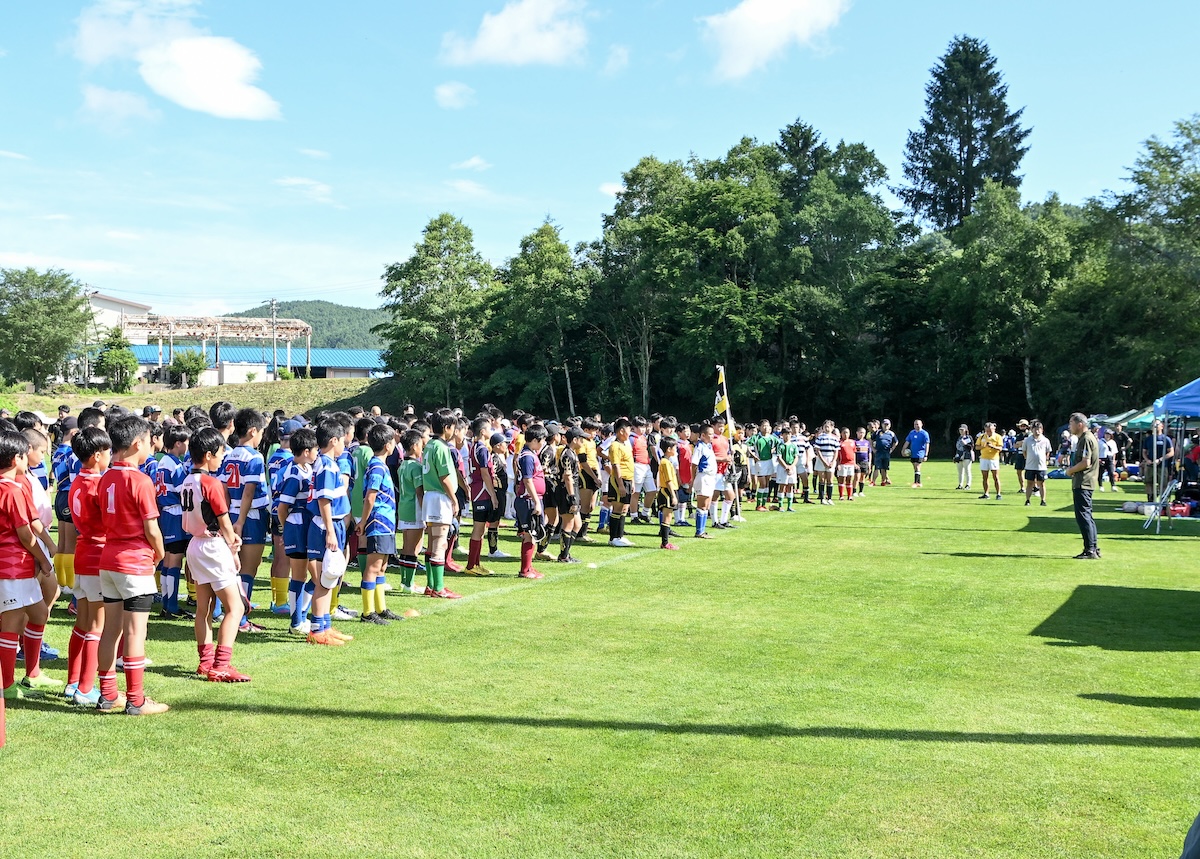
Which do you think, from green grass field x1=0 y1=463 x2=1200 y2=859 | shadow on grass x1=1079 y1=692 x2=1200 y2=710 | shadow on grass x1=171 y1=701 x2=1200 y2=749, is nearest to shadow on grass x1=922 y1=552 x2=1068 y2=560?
green grass field x1=0 y1=463 x2=1200 y2=859

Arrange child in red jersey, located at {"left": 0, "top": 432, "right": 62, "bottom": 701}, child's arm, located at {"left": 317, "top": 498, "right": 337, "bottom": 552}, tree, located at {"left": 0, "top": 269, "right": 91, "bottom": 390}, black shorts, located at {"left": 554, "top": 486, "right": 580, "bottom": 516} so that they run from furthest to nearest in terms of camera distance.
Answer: tree, located at {"left": 0, "top": 269, "right": 91, "bottom": 390}, black shorts, located at {"left": 554, "top": 486, "right": 580, "bottom": 516}, child's arm, located at {"left": 317, "top": 498, "right": 337, "bottom": 552}, child in red jersey, located at {"left": 0, "top": 432, "right": 62, "bottom": 701}

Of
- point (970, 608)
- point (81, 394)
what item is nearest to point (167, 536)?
point (970, 608)

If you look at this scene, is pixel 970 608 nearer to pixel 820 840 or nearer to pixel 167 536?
pixel 820 840

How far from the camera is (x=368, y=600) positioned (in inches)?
347

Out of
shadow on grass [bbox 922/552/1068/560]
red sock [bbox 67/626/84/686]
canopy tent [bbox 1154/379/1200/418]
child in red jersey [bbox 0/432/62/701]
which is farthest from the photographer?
canopy tent [bbox 1154/379/1200/418]

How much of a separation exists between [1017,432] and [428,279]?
36.2 m

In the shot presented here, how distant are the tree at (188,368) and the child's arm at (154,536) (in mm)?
73040

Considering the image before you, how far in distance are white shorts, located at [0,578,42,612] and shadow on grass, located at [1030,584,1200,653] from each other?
7.78 meters

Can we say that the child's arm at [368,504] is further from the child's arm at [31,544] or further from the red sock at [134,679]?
the child's arm at [31,544]

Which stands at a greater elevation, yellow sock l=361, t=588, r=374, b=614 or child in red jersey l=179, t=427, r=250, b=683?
child in red jersey l=179, t=427, r=250, b=683

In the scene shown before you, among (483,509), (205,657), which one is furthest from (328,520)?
(483,509)

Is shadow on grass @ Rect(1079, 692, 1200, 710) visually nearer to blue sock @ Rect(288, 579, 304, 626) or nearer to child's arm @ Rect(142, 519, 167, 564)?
child's arm @ Rect(142, 519, 167, 564)

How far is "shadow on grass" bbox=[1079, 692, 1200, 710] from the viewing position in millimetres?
6281

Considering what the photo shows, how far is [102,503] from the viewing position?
5898 millimetres
